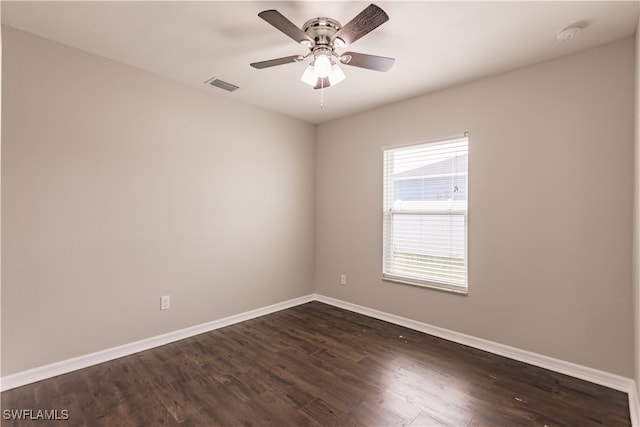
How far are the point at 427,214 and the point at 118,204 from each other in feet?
9.74

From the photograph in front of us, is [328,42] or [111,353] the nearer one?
[328,42]

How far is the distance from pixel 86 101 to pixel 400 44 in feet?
8.33

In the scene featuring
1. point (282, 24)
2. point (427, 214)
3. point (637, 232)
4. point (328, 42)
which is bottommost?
point (637, 232)

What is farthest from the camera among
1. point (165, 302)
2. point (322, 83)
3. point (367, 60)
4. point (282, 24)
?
point (165, 302)

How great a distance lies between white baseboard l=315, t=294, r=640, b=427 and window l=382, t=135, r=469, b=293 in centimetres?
45

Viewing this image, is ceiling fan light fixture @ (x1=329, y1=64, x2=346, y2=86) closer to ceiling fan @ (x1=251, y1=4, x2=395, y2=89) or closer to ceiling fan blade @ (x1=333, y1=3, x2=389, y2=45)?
ceiling fan @ (x1=251, y1=4, x2=395, y2=89)

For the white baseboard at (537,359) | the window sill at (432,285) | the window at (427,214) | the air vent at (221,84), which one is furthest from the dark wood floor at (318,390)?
the air vent at (221,84)

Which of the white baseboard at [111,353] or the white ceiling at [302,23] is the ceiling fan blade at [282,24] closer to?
the white ceiling at [302,23]

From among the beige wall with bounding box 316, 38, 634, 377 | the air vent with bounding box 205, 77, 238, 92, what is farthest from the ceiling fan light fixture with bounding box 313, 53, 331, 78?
the beige wall with bounding box 316, 38, 634, 377

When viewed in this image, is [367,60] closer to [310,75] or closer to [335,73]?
[335,73]

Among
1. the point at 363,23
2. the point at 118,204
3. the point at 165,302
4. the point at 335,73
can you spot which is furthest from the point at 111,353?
the point at 363,23

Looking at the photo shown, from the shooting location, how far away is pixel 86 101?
8.14 feet

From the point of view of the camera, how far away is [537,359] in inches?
99.7

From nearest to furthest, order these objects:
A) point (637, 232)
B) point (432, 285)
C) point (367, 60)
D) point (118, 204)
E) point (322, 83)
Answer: point (637, 232)
point (367, 60)
point (322, 83)
point (118, 204)
point (432, 285)
